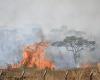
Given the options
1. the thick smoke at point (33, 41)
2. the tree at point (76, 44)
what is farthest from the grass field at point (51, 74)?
the tree at point (76, 44)

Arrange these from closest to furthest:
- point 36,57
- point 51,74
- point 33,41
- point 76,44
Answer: point 51,74, point 33,41, point 76,44, point 36,57

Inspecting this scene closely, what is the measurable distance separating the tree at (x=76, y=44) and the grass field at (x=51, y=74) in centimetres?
335

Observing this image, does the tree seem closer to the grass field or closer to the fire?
the fire

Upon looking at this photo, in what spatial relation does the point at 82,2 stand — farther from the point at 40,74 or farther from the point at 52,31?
the point at 40,74

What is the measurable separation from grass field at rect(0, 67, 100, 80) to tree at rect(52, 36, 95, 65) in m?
3.35

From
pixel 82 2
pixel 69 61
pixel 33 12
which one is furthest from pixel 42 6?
pixel 69 61

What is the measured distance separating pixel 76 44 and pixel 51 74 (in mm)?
6805

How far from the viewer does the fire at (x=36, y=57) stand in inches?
1420

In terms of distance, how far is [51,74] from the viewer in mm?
32406

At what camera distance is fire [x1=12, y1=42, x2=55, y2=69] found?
36062 millimetres

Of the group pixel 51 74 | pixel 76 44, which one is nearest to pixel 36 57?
pixel 76 44

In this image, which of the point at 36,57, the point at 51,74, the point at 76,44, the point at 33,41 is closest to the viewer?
the point at 51,74

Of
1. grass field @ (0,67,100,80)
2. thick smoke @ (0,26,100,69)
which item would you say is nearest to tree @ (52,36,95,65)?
thick smoke @ (0,26,100,69)

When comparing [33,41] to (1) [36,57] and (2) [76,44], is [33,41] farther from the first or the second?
(2) [76,44]
